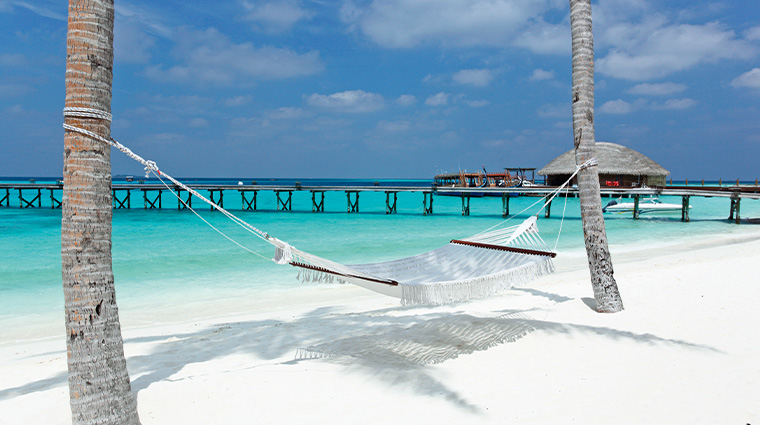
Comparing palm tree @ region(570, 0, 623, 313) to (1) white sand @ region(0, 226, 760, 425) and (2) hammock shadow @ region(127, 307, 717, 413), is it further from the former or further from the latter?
→ (2) hammock shadow @ region(127, 307, 717, 413)

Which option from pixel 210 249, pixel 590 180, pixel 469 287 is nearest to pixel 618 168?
pixel 210 249

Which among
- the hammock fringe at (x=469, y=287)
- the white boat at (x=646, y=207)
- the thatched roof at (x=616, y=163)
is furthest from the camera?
the thatched roof at (x=616, y=163)

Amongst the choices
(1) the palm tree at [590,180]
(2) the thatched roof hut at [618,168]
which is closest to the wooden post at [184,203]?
(1) the palm tree at [590,180]

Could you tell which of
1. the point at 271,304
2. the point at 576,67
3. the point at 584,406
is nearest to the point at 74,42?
the point at 584,406

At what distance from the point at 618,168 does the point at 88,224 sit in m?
29.1

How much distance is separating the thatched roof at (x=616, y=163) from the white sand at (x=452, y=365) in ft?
77.9

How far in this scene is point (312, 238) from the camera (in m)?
15.4

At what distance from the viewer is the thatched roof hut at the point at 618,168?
2697 cm

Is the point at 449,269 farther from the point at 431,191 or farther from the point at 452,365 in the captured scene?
the point at 431,191

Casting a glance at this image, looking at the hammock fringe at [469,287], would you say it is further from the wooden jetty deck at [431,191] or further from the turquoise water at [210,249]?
the wooden jetty deck at [431,191]

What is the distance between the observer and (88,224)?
75.4 inches

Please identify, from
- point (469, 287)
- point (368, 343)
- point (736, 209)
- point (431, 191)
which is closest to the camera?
point (469, 287)

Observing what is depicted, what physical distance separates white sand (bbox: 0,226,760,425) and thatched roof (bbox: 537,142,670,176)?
23.8 meters

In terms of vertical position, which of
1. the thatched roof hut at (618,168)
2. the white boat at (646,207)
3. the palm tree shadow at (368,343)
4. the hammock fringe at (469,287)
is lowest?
the palm tree shadow at (368,343)
